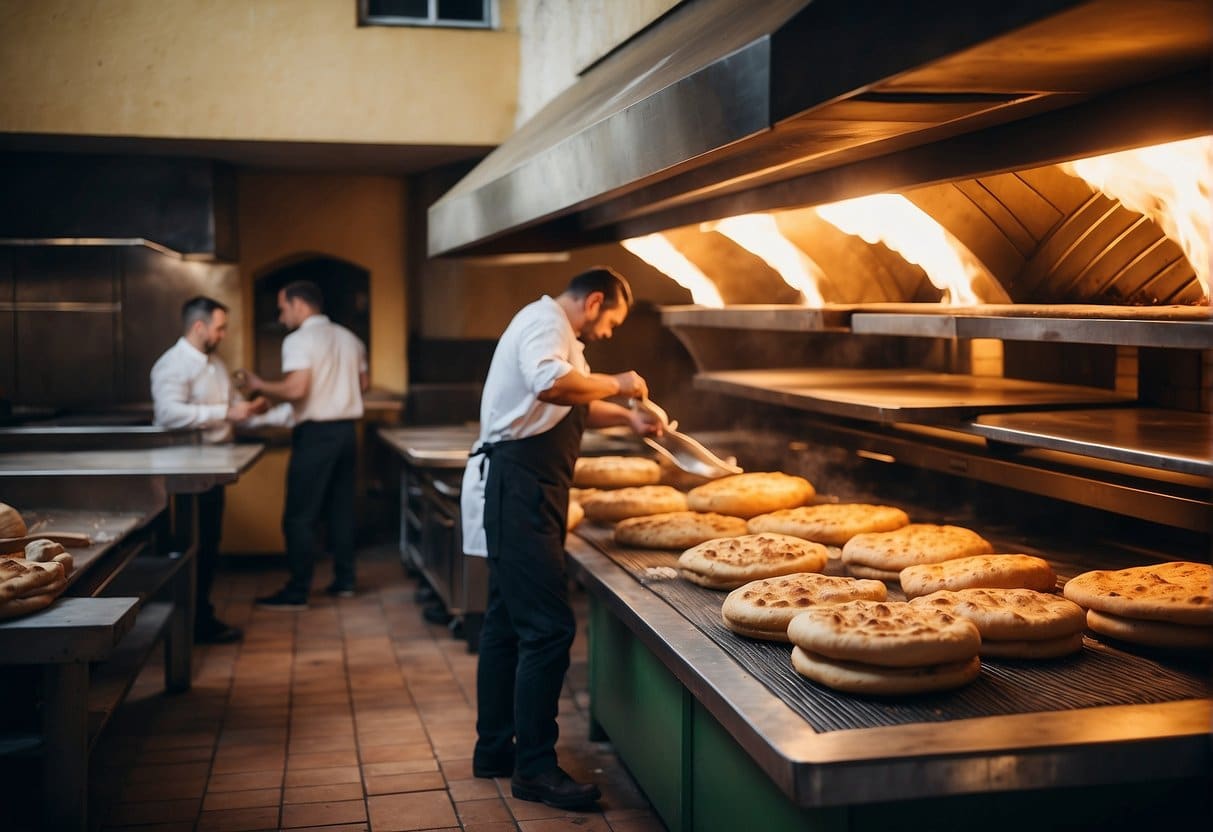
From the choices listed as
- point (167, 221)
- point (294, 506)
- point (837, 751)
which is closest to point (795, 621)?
point (837, 751)

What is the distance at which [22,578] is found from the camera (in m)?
2.87

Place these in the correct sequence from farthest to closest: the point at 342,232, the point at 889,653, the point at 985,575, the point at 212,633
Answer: the point at 342,232
the point at 212,633
the point at 985,575
the point at 889,653

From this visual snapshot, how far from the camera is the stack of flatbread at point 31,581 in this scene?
2.82 meters

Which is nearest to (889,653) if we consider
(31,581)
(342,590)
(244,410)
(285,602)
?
(31,581)

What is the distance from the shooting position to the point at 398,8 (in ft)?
21.8

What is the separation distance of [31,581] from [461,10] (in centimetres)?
471

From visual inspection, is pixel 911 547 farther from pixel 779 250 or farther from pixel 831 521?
pixel 779 250

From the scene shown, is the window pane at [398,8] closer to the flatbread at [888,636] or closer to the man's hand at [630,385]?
the man's hand at [630,385]

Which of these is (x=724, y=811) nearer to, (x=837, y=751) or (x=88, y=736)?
(x=837, y=751)

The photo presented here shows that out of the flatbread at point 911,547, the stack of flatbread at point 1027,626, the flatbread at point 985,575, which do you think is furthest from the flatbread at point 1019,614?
the flatbread at point 911,547

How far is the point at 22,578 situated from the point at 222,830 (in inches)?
41.4

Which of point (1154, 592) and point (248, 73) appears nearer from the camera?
point (1154, 592)

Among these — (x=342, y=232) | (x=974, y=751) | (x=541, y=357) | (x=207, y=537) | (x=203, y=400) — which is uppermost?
(x=342, y=232)

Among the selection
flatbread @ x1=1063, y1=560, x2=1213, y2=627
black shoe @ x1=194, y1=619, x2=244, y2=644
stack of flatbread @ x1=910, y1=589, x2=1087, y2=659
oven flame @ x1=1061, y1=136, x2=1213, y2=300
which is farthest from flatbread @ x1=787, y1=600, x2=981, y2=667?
black shoe @ x1=194, y1=619, x2=244, y2=644
